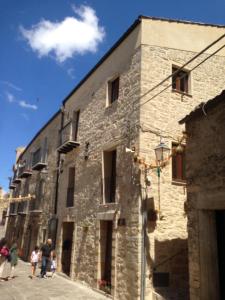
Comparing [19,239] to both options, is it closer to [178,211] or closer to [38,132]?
[38,132]

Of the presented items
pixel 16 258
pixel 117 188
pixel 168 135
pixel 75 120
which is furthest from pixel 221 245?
pixel 75 120

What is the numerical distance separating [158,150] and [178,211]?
223 centimetres

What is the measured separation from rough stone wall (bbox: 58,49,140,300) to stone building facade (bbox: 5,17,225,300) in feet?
0.11

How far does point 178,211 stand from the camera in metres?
8.87

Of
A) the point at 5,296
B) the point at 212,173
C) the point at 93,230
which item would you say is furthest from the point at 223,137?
the point at 5,296

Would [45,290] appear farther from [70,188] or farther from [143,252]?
[70,188]

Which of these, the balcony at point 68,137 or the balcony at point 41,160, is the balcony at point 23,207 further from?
the balcony at point 68,137

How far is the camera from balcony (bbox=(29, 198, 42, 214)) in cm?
1758

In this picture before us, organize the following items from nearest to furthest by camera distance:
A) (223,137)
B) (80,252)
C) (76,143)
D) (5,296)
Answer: (223,137)
(5,296)
(80,252)
(76,143)

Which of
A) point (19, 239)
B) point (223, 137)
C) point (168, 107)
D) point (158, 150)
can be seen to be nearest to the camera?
point (223, 137)

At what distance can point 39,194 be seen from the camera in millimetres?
18375

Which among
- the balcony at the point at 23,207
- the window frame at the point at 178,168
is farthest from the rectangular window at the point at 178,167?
the balcony at the point at 23,207

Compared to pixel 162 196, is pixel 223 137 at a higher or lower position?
higher

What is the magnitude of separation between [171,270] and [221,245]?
97.1 inches
